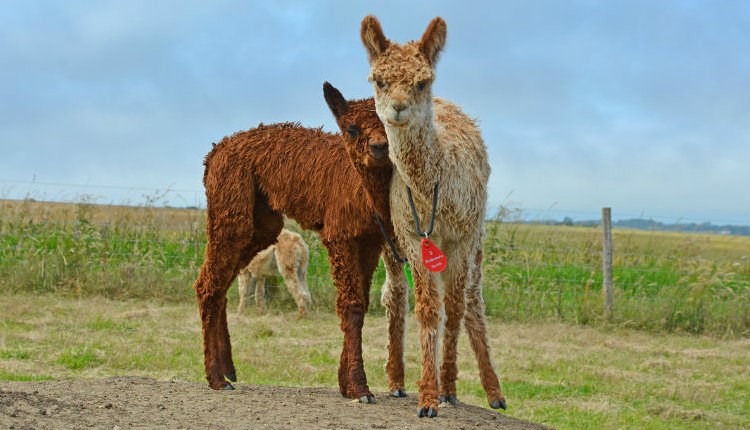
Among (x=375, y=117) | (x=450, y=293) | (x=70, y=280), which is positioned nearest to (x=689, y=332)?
(x=450, y=293)

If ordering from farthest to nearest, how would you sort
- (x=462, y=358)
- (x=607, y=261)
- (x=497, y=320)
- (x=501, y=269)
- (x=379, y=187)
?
(x=501, y=269), (x=607, y=261), (x=497, y=320), (x=462, y=358), (x=379, y=187)

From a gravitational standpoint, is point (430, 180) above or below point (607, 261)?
above

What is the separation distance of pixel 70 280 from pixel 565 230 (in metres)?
9.92

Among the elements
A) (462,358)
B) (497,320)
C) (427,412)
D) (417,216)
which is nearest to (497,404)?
(427,412)

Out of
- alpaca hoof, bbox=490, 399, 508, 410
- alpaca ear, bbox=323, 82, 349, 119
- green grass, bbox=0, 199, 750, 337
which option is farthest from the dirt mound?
green grass, bbox=0, 199, 750, 337

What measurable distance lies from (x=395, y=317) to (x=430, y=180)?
1485 mm

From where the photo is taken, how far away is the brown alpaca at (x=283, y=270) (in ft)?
43.4

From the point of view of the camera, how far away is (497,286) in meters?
14.4

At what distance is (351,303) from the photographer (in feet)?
20.8

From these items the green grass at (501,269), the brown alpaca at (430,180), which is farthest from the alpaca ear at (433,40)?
the green grass at (501,269)

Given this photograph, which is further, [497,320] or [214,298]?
[497,320]

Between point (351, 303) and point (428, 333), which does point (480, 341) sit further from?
point (351, 303)

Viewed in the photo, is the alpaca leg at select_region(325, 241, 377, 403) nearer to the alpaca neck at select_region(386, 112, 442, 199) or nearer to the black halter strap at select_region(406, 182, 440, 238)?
the black halter strap at select_region(406, 182, 440, 238)

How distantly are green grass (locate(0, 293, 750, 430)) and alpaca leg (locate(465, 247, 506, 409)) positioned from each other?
0.90 m
